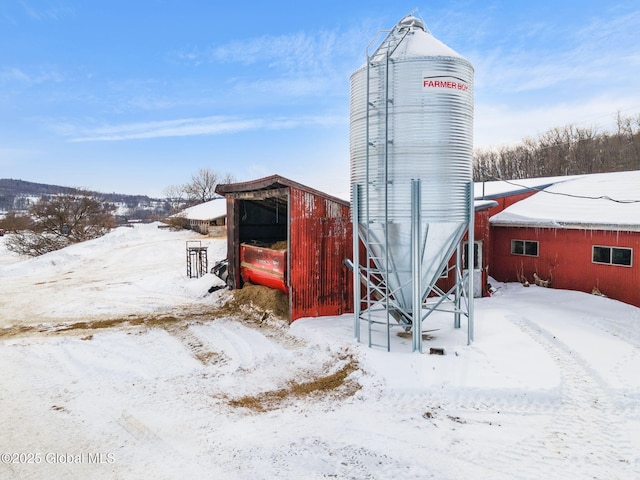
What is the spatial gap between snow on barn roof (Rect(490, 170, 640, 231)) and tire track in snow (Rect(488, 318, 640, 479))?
7.10 metres

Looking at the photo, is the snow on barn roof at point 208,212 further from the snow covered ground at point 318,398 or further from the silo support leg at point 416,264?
the silo support leg at point 416,264

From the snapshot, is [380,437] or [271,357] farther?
[271,357]

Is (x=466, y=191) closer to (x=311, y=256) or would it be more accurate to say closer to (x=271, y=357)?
(x=311, y=256)

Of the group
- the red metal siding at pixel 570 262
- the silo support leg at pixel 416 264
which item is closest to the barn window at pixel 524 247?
the red metal siding at pixel 570 262

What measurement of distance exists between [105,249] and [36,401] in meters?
25.6

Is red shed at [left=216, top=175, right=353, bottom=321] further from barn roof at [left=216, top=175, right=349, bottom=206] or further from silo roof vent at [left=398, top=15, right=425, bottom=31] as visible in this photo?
silo roof vent at [left=398, top=15, right=425, bottom=31]

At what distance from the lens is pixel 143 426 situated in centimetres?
604

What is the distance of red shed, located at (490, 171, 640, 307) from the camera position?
12.2 meters

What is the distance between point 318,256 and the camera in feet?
37.6

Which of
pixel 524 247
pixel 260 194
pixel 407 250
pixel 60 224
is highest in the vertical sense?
pixel 260 194

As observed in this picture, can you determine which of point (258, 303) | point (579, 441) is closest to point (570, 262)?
point (579, 441)

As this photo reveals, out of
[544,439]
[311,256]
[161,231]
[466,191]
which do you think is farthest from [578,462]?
[161,231]

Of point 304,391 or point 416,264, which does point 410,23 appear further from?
point 304,391

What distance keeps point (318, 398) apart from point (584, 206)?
495 inches
